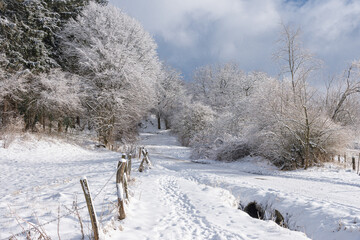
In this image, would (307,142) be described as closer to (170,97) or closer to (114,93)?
(114,93)

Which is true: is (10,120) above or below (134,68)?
below

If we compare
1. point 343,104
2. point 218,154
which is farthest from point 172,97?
point 343,104

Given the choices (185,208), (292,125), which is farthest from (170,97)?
(185,208)

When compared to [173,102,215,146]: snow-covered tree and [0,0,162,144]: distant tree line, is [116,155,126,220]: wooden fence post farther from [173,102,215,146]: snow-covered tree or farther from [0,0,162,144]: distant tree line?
[173,102,215,146]: snow-covered tree

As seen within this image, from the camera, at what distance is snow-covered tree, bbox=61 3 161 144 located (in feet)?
62.5

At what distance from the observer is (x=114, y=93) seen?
19250 millimetres

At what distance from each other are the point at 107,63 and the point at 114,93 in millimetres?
2959

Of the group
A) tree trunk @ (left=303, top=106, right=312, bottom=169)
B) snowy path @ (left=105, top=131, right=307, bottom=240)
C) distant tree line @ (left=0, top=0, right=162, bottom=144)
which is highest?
distant tree line @ (left=0, top=0, right=162, bottom=144)

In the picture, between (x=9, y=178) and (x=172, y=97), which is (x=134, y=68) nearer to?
(x=9, y=178)

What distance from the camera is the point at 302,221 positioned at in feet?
18.0

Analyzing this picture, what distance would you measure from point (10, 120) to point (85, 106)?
644 cm

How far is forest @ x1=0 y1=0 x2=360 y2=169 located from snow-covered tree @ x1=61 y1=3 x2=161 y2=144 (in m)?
0.09

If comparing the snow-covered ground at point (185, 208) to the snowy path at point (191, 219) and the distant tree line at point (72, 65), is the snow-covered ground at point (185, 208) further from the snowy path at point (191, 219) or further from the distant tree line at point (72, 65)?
the distant tree line at point (72, 65)

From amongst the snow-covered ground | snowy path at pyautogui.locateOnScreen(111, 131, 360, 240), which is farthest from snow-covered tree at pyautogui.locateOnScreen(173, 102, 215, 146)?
snowy path at pyautogui.locateOnScreen(111, 131, 360, 240)
